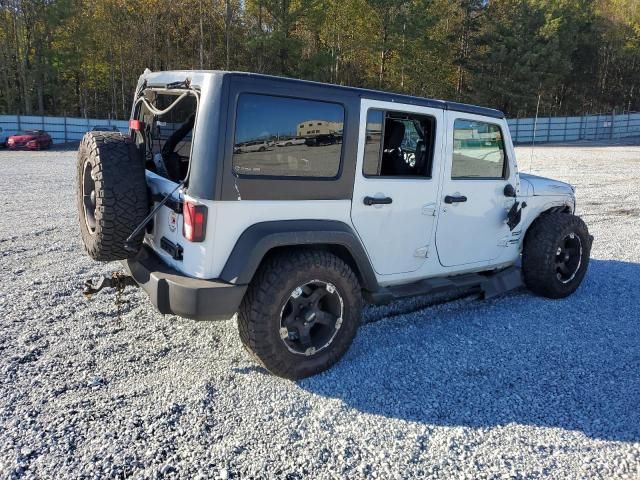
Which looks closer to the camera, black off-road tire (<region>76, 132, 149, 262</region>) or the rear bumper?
the rear bumper

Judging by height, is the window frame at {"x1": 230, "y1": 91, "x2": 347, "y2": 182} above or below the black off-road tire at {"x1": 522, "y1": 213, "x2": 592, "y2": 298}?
above

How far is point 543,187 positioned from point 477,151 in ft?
3.82

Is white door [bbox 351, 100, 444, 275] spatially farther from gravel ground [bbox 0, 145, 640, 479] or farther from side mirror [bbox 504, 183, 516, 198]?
side mirror [bbox 504, 183, 516, 198]

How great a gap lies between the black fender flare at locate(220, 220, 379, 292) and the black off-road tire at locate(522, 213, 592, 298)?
2.18m

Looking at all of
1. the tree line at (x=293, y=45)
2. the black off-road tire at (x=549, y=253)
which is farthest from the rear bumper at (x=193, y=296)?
the tree line at (x=293, y=45)

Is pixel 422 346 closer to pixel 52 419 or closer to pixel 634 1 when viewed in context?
pixel 52 419

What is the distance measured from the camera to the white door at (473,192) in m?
4.16

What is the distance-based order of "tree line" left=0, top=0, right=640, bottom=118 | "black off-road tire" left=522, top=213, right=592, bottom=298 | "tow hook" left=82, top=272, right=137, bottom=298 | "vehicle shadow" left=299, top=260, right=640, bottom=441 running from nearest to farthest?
1. "vehicle shadow" left=299, top=260, right=640, bottom=441
2. "tow hook" left=82, top=272, right=137, bottom=298
3. "black off-road tire" left=522, top=213, right=592, bottom=298
4. "tree line" left=0, top=0, right=640, bottom=118

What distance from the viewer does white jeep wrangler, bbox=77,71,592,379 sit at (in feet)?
10.2

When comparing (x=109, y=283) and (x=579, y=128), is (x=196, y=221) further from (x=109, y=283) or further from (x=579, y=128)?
(x=579, y=128)

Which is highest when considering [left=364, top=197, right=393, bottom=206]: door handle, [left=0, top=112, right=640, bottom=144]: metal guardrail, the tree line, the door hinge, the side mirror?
the tree line

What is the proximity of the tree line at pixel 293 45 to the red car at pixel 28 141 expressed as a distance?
14360mm

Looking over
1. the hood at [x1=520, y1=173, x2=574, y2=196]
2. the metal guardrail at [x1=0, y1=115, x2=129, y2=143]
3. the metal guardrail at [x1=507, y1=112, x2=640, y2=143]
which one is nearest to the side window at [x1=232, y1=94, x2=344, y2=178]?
the hood at [x1=520, y1=173, x2=574, y2=196]

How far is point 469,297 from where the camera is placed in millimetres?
5094
